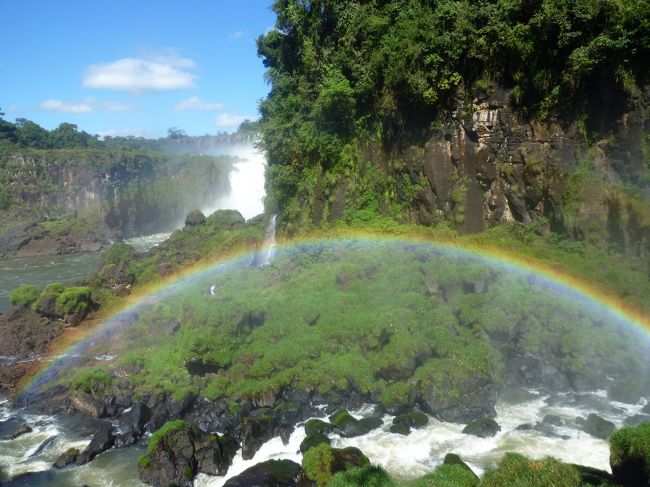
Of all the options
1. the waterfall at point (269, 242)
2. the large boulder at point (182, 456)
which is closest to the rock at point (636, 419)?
the large boulder at point (182, 456)

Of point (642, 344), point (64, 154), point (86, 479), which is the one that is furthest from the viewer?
point (64, 154)

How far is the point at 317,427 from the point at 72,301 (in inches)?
696

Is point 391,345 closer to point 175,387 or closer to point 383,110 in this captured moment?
point 175,387

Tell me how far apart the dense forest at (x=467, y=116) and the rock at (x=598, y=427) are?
723 centimetres

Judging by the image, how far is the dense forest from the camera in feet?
58.8

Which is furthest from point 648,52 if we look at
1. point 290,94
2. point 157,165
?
point 157,165

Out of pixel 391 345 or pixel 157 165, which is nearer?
pixel 391 345

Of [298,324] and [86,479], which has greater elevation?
[298,324]

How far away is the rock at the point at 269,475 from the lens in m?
12.0

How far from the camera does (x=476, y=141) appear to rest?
71.5 ft

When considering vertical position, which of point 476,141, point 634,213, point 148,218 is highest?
point 476,141

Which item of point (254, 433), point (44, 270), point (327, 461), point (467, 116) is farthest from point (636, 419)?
point (44, 270)

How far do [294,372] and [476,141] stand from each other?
12270mm

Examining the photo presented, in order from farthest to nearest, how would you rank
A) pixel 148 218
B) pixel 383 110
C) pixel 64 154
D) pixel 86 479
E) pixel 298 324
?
pixel 64 154 < pixel 148 218 < pixel 383 110 < pixel 298 324 < pixel 86 479
